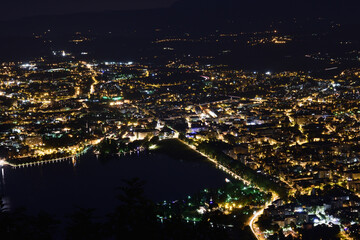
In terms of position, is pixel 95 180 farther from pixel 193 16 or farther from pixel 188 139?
pixel 193 16

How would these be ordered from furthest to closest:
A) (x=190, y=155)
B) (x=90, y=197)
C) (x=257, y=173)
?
(x=190, y=155) < (x=257, y=173) < (x=90, y=197)

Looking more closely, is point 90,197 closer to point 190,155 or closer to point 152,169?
point 152,169

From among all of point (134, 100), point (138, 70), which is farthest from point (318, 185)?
point (138, 70)

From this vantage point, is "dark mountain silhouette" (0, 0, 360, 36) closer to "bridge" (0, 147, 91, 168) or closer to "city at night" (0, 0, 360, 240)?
"city at night" (0, 0, 360, 240)

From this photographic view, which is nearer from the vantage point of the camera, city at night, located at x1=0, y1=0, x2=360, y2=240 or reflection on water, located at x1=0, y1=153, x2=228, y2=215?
city at night, located at x1=0, y1=0, x2=360, y2=240

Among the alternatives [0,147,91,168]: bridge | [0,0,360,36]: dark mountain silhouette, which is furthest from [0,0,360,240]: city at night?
[0,0,360,36]: dark mountain silhouette

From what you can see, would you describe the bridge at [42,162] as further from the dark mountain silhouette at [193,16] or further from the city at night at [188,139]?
the dark mountain silhouette at [193,16]
